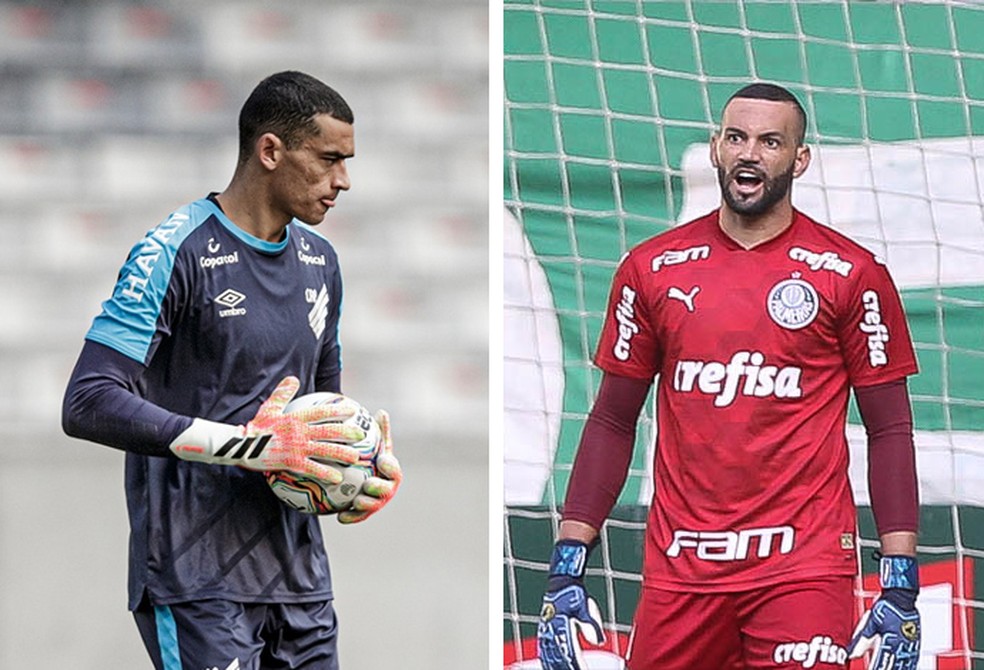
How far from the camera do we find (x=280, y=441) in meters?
2.39

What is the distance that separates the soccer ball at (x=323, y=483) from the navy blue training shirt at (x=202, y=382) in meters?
0.08

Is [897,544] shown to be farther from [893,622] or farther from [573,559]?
[573,559]

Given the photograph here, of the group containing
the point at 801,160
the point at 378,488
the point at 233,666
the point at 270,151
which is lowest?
the point at 233,666

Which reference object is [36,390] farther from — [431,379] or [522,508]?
[522,508]

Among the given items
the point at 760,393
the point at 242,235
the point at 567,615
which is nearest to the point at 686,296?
the point at 760,393

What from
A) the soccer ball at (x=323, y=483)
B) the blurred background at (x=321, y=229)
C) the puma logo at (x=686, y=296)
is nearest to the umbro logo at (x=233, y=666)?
the soccer ball at (x=323, y=483)

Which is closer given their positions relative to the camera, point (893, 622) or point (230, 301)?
point (230, 301)

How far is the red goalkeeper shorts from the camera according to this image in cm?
300

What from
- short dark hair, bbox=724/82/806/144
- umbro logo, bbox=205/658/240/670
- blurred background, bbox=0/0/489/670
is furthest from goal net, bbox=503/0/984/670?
blurred background, bbox=0/0/489/670

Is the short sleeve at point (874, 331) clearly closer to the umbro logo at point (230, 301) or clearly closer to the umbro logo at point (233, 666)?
the umbro logo at point (230, 301)

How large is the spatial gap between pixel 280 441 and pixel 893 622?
142cm

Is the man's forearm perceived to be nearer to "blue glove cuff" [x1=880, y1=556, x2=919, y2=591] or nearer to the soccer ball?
"blue glove cuff" [x1=880, y1=556, x2=919, y2=591]

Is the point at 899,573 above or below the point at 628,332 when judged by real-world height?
below

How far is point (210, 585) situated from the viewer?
2449 millimetres
